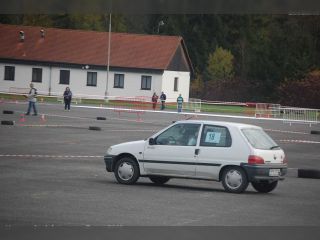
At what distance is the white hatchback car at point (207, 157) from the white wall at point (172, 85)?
6966 centimetres

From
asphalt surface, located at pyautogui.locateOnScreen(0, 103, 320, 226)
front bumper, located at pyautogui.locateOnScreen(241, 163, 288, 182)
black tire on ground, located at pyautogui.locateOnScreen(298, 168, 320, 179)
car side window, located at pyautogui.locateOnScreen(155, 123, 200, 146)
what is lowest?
asphalt surface, located at pyautogui.locateOnScreen(0, 103, 320, 226)

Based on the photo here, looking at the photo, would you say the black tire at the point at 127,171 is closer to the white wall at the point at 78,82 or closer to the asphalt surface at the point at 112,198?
the asphalt surface at the point at 112,198

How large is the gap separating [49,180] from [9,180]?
0.93 metres

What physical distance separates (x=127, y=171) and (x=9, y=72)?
72.0 meters

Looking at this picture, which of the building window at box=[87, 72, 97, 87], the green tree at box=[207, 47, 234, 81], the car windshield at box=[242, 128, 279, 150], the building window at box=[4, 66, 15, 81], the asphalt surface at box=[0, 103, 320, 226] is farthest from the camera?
the green tree at box=[207, 47, 234, 81]

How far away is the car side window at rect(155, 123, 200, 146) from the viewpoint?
709 inches

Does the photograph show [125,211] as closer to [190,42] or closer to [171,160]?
[171,160]

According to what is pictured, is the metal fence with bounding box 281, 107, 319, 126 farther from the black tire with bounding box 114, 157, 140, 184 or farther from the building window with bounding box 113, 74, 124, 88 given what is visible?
the black tire with bounding box 114, 157, 140, 184

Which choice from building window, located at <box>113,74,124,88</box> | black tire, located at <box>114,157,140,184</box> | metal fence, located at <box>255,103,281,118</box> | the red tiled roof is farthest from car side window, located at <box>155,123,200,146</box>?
building window, located at <box>113,74,124,88</box>

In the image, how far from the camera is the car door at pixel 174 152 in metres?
17.7

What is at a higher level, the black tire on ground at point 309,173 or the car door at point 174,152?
the car door at point 174,152

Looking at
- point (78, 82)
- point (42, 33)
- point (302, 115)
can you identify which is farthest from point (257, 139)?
point (42, 33)

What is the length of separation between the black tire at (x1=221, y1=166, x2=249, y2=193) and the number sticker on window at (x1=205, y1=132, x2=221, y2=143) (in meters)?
0.75

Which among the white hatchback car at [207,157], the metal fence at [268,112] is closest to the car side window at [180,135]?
the white hatchback car at [207,157]
